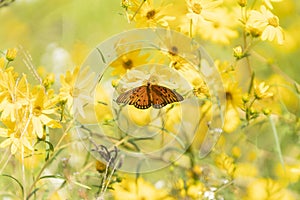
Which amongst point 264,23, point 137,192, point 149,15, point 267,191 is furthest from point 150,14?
point 267,191

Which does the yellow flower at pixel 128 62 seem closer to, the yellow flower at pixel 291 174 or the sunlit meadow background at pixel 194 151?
the sunlit meadow background at pixel 194 151

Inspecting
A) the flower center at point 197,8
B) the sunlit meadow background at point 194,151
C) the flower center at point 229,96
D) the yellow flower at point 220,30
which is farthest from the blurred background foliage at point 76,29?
the flower center at point 197,8

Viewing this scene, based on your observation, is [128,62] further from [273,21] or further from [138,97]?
[273,21]

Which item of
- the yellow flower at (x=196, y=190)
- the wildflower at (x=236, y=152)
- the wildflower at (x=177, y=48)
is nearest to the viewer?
the wildflower at (x=177, y=48)

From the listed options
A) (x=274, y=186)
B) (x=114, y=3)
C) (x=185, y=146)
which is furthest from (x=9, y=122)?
(x=114, y=3)

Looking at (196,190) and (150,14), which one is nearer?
(150,14)

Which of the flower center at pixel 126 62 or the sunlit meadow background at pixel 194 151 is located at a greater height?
the flower center at pixel 126 62
